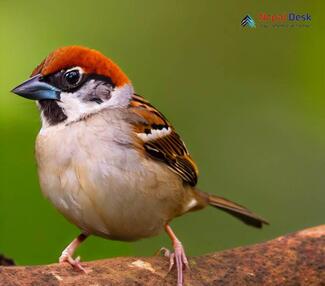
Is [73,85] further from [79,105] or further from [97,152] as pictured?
[97,152]

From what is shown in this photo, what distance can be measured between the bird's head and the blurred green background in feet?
1.14

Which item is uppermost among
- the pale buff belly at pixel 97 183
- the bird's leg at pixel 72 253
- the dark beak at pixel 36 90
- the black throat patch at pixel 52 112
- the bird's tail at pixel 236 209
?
the dark beak at pixel 36 90

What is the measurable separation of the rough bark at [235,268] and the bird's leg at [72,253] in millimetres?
32

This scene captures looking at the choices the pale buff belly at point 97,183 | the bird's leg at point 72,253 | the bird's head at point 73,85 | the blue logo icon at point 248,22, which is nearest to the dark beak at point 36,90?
the bird's head at point 73,85

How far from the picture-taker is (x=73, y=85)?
3.00 metres

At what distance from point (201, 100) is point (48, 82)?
1474 mm

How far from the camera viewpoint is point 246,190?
4.70 meters

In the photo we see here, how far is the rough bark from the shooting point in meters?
2.54

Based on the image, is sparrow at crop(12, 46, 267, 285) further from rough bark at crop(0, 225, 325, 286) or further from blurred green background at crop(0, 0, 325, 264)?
blurred green background at crop(0, 0, 325, 264)

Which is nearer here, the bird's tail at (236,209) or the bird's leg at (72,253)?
the bird's leg at (72,253)

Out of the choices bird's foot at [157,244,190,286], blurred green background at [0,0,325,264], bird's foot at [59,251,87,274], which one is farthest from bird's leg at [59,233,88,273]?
bird's foot at [157,244,190,286]

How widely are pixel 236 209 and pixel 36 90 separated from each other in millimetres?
1259

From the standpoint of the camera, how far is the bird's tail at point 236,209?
12.5 feet

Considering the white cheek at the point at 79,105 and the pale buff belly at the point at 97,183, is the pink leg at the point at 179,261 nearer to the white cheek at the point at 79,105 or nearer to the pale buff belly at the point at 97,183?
the pale buff belly at the point at 97,183
